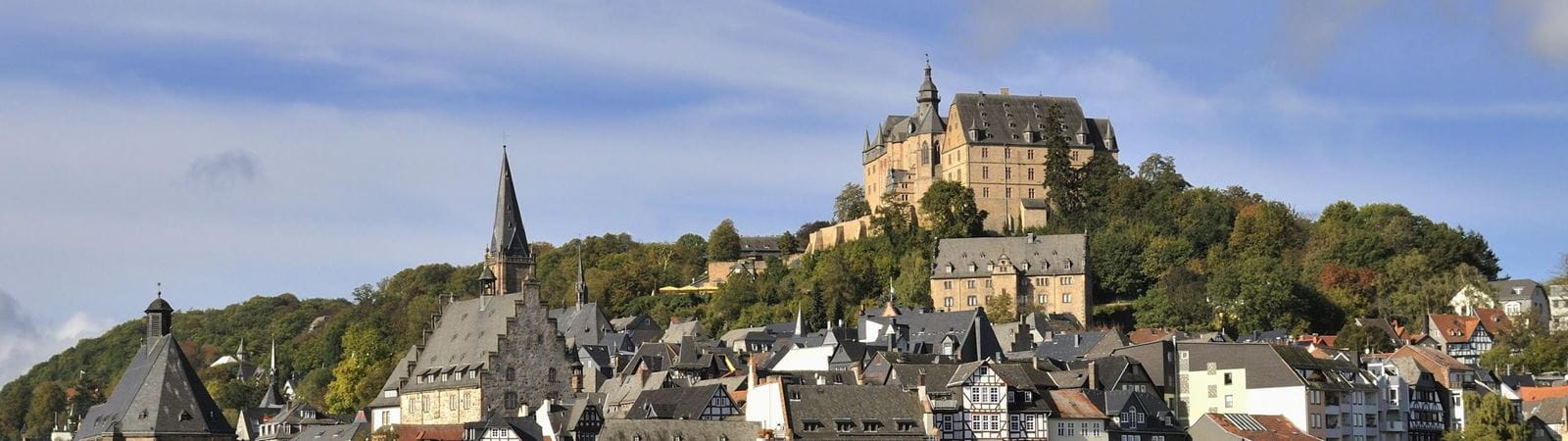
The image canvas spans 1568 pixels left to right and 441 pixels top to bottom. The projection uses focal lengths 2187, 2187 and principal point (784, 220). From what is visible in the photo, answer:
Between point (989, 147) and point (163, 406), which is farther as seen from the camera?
point (989, 147)

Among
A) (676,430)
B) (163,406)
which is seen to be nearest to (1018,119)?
(676,430)

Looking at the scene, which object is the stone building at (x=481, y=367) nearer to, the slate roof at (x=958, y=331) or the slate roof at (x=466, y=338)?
the slate roof at (x=466, y=338)

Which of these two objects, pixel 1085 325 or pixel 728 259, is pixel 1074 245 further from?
pixel 728 259

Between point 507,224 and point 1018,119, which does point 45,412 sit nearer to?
point 507,224

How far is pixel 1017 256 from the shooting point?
430 ft

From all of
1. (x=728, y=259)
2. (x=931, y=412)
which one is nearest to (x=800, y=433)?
(x=931, y=412)

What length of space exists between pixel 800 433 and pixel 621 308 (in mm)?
71943

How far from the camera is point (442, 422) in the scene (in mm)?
96250

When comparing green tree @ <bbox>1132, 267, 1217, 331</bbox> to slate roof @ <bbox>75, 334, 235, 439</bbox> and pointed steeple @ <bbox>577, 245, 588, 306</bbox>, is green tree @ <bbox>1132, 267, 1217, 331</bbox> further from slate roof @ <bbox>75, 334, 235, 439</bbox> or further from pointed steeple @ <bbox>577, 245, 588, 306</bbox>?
slate roof @ <bbox>75, 334, 235, 439</bbox>

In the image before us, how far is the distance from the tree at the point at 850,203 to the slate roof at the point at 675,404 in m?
69.1

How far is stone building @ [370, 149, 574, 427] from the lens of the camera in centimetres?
9500

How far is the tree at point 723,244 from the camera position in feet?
536

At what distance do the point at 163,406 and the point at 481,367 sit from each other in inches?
772

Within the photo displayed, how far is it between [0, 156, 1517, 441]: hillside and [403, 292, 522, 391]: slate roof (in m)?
11.2
